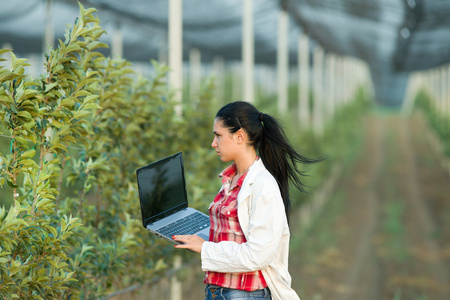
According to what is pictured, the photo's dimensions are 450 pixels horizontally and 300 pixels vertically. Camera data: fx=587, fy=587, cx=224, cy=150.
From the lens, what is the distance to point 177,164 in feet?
7.98

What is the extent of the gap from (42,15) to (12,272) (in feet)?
24.3

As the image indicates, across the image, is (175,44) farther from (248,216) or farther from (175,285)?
(248,216)

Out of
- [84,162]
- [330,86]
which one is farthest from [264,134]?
[330,86]

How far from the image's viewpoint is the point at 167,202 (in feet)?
7.70

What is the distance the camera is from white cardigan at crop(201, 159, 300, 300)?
6.64ft

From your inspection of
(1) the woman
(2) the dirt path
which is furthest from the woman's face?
(2) the dirt path

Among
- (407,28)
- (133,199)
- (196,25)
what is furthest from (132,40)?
(133,199)

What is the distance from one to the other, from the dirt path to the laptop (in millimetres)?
2992

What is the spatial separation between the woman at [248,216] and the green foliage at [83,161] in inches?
22.2

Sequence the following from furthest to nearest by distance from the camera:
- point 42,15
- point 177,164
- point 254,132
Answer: point 42,15
point 177,164
point 254,132

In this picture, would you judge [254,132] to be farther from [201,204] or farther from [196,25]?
[196,25]

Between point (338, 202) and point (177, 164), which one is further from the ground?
point (177, 164)

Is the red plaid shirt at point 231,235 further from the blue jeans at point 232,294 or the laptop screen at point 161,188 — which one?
the laptop screen at point 161,188

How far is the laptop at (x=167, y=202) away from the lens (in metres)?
2.24
